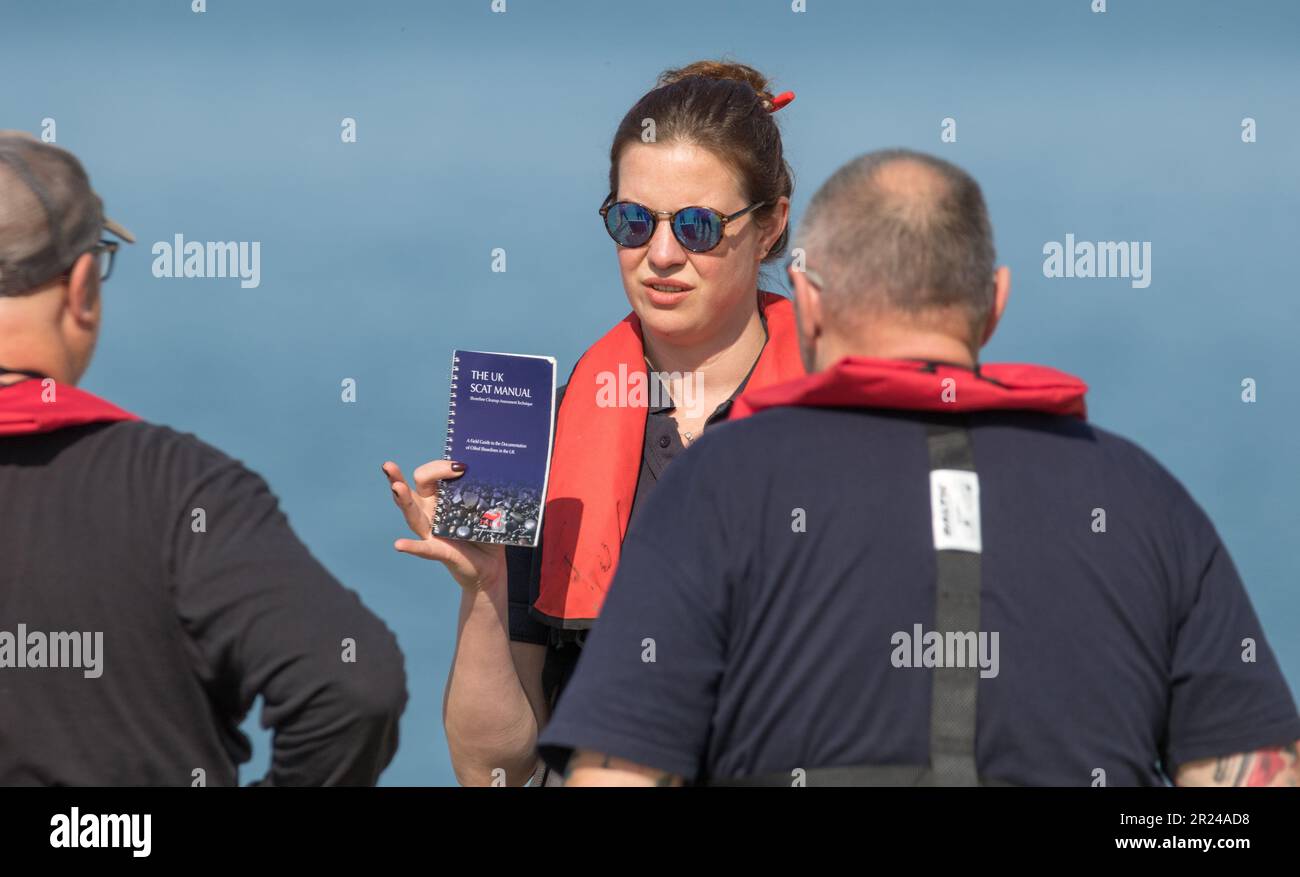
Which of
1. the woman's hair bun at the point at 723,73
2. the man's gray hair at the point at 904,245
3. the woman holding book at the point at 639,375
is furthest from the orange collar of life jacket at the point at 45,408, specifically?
the woman's hair bun at the point at 723,73

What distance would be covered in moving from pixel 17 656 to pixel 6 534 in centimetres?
20

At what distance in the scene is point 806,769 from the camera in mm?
2508

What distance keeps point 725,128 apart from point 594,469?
2.97 ft

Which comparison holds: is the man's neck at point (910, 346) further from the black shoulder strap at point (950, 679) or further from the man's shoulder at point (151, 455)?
the man's shoulder at point (151, 455)

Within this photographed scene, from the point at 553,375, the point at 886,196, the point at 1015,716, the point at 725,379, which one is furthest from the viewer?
the point at 725,379

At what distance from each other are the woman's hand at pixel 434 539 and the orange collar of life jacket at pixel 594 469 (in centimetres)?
20

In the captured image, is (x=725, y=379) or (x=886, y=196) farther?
(x=725, y=379)

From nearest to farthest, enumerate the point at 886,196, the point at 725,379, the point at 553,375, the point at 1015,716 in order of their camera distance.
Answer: the point at 1015,716 → the point at 886,196 → the point at 553,375 → the point at 725,379

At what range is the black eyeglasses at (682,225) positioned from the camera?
407cm

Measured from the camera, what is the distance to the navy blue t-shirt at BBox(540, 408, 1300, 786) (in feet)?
8.18

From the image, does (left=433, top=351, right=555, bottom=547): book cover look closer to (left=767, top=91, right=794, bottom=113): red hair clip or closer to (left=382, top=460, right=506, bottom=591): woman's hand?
(left=382, top=460, right=506, bottom=591): woman's hand
